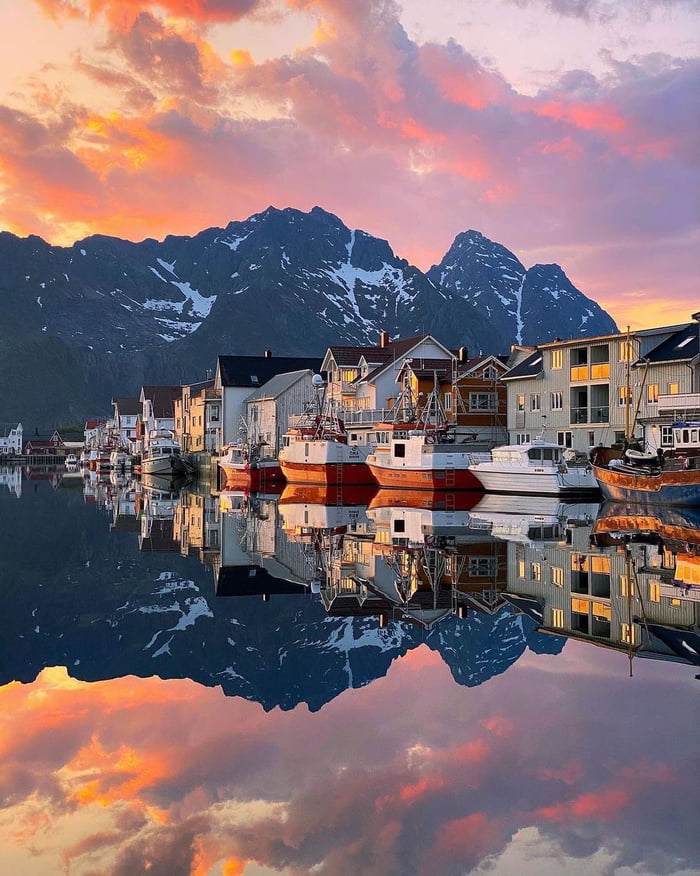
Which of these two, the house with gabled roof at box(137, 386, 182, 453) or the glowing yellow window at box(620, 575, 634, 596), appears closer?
the glowing yellow window at box(620, 575, 634, 596)

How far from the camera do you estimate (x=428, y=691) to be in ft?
37.7

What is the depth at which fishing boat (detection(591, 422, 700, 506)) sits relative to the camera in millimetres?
39562

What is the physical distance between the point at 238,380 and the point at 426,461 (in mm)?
48234

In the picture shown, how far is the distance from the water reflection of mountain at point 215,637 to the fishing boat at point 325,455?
3838 centimetres

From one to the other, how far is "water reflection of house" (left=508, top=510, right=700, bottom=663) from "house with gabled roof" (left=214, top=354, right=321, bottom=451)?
239 feet

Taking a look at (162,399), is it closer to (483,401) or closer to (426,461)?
(483,401)

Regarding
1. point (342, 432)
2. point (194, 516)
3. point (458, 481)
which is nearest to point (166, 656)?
point (194, 516)

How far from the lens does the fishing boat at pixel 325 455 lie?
206 feet

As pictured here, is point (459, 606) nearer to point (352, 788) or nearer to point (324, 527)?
point (352, 788)

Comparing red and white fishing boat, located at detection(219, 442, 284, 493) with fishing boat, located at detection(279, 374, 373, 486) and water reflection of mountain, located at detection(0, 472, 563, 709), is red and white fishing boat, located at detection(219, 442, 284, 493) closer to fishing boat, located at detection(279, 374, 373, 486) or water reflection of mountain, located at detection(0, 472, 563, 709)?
fishing boat, located at detection(279, 374, 373, 486)

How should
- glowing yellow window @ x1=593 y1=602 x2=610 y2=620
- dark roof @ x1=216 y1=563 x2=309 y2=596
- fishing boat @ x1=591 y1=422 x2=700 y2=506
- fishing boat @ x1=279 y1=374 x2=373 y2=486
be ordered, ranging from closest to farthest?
glowing yellow window @ x1=593 y1=602 x2=610 y2=620, dark roof @ x1=216 y1=563 x2=309 y2=596, fishing boat @ x1=591 y1=422 x2=700 y2=506, fishing boat @ x1=279 y1=374 x2=373 y2=486

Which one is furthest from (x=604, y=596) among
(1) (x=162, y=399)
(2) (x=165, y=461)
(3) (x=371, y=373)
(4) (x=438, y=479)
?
(1) (x=162, y=399)

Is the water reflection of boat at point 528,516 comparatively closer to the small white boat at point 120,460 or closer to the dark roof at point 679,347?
the dark roof at point 679,347

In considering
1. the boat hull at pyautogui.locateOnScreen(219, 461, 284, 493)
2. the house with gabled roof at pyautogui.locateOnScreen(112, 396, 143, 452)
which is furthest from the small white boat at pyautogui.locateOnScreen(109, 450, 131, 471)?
the boat hull at pyautogui.locateOnScreen(219, 461, 284, 493)
